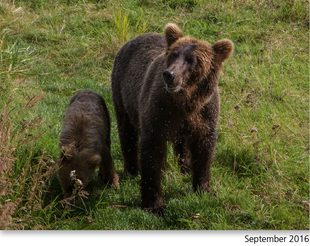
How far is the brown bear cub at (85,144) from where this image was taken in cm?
516

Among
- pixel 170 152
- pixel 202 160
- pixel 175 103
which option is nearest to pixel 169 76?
pixel 175 103

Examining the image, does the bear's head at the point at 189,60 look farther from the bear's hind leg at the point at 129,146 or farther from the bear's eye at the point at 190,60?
the bear's hind leg at the point at 129,146

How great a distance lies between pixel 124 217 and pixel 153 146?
82cm

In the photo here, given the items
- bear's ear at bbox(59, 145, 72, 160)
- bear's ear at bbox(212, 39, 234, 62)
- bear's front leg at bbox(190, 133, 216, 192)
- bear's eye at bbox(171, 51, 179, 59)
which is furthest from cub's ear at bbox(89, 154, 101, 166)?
bear's ear at bbox(212, 39, 234, 62)

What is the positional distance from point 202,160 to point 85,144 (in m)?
Answer: 1.40

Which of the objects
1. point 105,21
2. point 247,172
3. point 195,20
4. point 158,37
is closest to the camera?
point 247,172

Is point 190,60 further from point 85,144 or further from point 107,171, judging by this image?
point 107,171

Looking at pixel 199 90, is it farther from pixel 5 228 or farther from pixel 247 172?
pixel 5 228

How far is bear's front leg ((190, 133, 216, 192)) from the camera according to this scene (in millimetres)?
5137

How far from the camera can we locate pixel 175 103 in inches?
187

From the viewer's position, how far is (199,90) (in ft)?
15.5

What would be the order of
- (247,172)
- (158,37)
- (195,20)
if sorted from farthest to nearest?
(195,20) → (158,37) → (247,172)

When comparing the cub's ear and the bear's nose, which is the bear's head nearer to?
the bear's nose

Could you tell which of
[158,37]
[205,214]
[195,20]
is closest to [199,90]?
[205,214]
